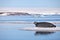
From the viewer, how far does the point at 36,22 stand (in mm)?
2660

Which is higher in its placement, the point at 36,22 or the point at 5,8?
the point at 5,8

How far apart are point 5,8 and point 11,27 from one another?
0.32 m

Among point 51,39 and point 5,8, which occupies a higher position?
point 5,8

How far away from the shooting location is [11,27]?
2.72m

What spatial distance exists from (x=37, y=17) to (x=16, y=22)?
346mm

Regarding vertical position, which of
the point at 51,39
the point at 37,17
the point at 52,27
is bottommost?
the point at 51,39

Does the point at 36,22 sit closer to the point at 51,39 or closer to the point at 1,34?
the point at 51,39

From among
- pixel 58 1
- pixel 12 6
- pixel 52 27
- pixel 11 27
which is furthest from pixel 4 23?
pixel 58 1

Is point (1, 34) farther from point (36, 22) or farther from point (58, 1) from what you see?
point (58, 1)

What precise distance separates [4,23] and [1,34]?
0.19 m

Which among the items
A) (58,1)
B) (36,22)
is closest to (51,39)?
(36,22)

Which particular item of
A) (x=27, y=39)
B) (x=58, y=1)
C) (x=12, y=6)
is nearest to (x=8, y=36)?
(x=27, y=39)

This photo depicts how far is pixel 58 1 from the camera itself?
106 inches

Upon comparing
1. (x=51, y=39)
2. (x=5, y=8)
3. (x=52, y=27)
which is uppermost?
(x=5, y=8)
